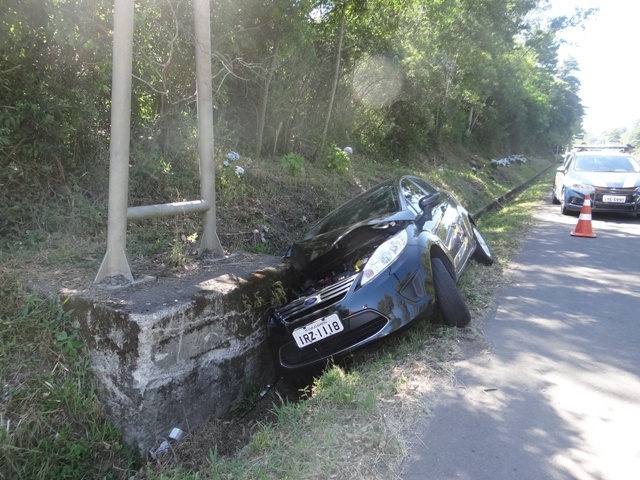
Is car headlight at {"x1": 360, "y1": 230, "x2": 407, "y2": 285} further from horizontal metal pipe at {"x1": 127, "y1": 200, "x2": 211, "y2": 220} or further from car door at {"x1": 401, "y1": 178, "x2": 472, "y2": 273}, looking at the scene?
horizontal metal pipe at {"x1": 127, "y1": 200, "x2": 211, "y2": 220}

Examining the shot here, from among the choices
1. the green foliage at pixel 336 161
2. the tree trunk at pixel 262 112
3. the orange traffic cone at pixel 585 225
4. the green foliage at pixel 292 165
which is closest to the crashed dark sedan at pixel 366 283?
the green foliage at pixel 292 165

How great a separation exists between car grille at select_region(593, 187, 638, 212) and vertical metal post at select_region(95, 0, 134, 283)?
9.96 meters

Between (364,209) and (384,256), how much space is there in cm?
134

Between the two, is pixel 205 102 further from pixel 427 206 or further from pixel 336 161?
pixel 336 161

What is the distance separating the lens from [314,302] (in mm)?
4230

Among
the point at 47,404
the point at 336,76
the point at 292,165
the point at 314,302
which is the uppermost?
the point at 336,76

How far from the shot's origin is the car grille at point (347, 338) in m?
4.03

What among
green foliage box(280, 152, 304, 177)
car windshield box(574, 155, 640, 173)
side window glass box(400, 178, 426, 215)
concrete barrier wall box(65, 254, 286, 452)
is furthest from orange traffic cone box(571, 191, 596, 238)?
concrete barrier wall box(65, 254, 286, 452)

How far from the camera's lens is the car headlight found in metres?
4.17

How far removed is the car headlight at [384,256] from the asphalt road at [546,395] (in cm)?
97

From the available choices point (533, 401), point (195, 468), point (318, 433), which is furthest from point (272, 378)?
point (533, 401)

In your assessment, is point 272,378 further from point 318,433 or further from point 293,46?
point 293,46

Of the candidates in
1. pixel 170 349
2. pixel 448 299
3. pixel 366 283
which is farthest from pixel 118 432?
pixel 448 299

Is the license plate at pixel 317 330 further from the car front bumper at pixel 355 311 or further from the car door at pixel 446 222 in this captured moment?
the car door at pixel 446 222
